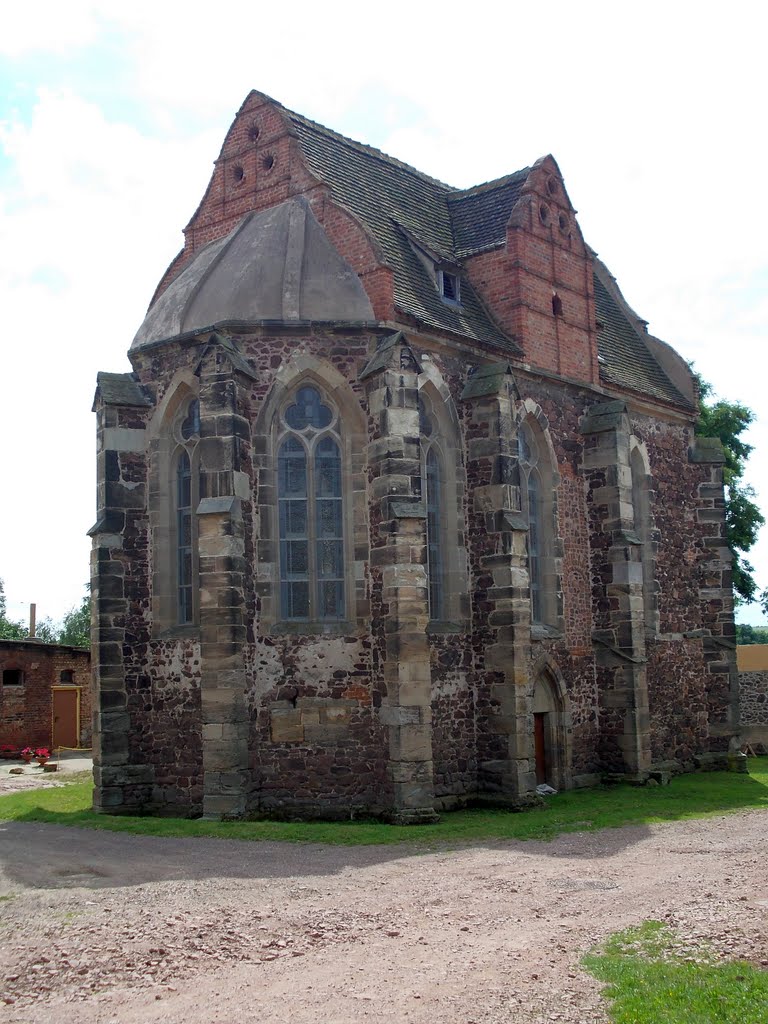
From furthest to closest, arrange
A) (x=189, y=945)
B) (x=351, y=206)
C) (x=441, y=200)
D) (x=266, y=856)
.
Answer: (x=441, y=200) → (x=351, y=206) → (x=266, y=856) → (x=189, y=945)

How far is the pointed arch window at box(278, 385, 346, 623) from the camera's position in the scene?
18.0 metres

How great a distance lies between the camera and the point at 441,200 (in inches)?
972

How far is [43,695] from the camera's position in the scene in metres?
33.9

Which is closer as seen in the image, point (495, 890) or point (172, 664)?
point (495, 890)

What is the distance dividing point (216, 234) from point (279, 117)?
2613mm

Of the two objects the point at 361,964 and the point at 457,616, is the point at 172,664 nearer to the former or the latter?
the point at 457,616

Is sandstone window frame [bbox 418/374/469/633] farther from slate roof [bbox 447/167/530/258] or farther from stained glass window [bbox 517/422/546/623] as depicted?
slate roof [bbox 447/167/530/258]

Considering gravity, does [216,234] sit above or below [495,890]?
above

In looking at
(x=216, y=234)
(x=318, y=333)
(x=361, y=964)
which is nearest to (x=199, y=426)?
(x=318, y=333)

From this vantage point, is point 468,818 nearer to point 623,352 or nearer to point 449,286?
→ point 449,286

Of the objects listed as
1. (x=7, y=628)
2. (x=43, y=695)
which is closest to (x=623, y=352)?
(x=43, y=695)

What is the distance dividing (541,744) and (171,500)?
28.6 ft

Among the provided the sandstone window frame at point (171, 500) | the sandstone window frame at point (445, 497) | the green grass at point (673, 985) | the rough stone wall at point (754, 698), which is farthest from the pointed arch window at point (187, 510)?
the rough stone wall at point (754, 698)

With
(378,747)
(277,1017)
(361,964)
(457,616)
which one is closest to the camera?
(277,1017)
